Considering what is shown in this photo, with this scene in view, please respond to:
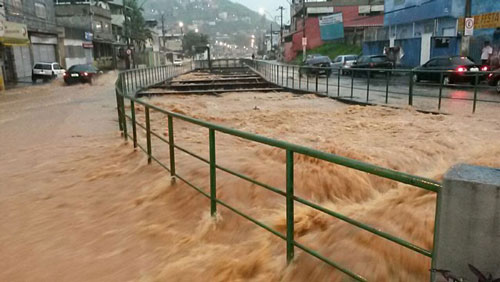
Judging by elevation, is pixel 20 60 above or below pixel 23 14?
below

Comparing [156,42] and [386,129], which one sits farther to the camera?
[156,42]

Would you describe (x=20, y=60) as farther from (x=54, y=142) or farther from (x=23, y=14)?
(x=54, y=142)

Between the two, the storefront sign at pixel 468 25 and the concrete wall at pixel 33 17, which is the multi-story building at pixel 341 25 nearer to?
the concrete wall at pixel 33 17

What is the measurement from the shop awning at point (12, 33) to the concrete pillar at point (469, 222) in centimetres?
2869

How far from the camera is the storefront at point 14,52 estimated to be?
93.9 feet

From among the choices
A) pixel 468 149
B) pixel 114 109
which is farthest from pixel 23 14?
pixel 468 149

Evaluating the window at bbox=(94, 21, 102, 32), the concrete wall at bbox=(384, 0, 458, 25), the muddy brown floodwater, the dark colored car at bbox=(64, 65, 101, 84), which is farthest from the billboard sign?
the muddy brown floodwater

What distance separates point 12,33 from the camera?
29.2 m

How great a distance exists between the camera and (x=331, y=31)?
6362 cm

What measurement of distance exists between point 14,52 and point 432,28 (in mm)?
30364

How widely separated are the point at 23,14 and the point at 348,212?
3830 cm

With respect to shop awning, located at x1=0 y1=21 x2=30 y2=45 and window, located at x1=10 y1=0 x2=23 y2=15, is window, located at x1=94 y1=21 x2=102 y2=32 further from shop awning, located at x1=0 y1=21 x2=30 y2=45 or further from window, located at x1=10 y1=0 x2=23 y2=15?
shop awning, located at x1=0 y1=21 x2=30 y2=45

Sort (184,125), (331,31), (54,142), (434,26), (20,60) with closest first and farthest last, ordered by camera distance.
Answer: (54,142) < (184,125) < (434,26) < (20,60) < (331,31)

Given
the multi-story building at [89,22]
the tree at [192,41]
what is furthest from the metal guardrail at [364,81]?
the tree at [192,41]
